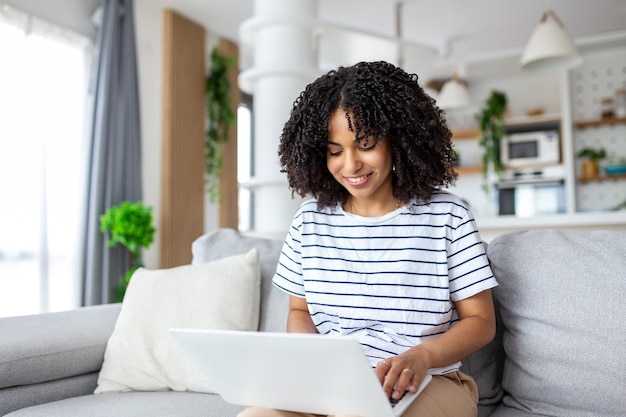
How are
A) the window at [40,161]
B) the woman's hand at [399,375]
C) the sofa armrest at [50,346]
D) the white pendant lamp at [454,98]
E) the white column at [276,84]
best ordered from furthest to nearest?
1. the white pendant lamp at [454,98]
2. the window at [40,161]
3. the white column at [276,84]
4. the sofa armrest at [50,346]
5. the woman's hand at [399,375]

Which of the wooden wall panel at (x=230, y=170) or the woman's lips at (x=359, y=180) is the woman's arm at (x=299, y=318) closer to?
the woman's lips at (x=359, y=180)

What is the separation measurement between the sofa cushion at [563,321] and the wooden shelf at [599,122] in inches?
195

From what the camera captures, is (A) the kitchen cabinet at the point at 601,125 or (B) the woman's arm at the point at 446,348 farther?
(A) the kitchen cabinet at the point at 601,125

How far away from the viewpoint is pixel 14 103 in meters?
3.59

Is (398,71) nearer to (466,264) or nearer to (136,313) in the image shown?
(466,264)

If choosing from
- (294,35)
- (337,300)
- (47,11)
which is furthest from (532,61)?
(47,11)

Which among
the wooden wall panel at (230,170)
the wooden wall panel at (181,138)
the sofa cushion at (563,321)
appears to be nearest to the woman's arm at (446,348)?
the sofa cushion at (563,321)

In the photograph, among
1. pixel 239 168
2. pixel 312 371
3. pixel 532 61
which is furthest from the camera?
pixel 239 168

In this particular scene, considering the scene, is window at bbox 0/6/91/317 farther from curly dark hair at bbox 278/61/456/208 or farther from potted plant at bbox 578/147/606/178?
potted plant at bbox 578/147/606/178

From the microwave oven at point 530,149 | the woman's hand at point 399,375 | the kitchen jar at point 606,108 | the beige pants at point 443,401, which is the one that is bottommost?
the beige pants at point 443,401

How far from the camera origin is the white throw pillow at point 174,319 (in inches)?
63.1

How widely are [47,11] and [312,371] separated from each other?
Result: 12.5 feet

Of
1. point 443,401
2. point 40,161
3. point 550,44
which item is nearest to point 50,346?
point 443,401

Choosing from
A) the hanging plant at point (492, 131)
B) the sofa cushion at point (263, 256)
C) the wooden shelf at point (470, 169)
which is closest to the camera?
the sofa cushion at point (263, 256)
